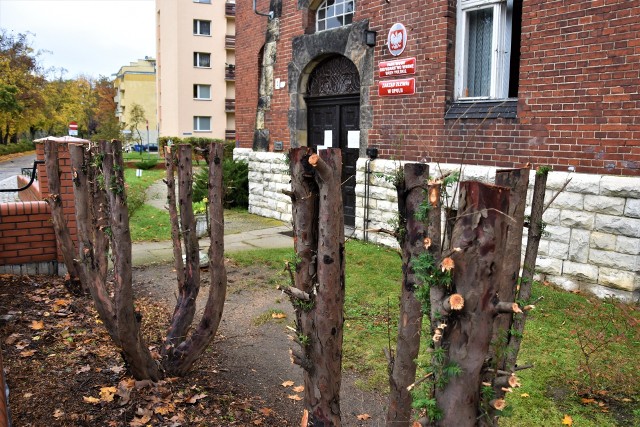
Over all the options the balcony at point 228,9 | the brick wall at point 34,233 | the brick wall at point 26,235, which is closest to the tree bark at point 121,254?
the brick wall at point 34,233

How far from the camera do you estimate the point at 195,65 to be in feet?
148

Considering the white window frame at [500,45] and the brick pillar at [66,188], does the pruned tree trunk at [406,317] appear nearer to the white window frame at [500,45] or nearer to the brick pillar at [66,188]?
the brick pillar at [66,188]

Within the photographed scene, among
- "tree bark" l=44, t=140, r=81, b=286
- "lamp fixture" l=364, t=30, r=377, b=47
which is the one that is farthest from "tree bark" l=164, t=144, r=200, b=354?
"lamp fixture" l=364, t=30, r=377, b=47

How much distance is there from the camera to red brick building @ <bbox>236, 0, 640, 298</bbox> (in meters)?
6.48

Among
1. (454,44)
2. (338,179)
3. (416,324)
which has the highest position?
(454,44)

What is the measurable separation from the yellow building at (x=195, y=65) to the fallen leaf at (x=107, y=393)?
138 feet

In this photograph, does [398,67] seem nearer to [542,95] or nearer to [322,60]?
[322,60]

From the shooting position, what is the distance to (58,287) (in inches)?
271

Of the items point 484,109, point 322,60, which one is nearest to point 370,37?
point 322,60

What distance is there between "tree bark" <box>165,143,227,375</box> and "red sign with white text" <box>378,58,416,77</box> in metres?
5.32

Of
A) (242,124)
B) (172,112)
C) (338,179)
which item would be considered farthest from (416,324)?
(172,112)

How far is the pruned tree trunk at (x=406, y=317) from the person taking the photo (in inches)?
114

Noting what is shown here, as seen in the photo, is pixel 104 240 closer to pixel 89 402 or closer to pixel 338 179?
pixel 89 402

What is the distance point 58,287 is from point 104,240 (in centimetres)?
224
